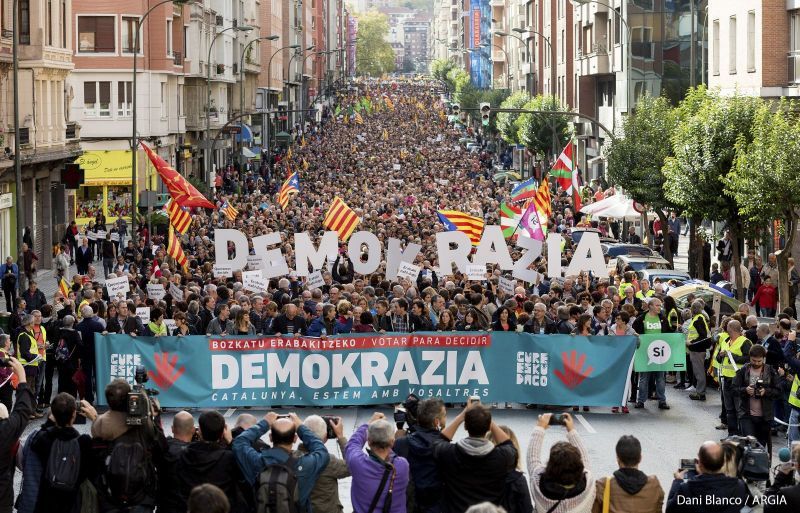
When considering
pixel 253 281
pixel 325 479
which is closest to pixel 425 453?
pixel 325 479

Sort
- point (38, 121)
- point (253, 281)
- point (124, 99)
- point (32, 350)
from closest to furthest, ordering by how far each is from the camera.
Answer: point (32, 350) → point (253, 281) → point (38, 121) → point (124, 99)

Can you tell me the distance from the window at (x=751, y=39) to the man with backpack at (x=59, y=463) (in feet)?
107

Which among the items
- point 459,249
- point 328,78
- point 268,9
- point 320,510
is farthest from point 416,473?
point 328,78

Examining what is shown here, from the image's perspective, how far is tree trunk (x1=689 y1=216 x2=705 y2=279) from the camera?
35.9m

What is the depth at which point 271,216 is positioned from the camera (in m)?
46.8

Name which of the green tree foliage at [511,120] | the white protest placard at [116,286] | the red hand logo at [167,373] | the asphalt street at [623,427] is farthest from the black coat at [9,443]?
Answer: the green tree foliage at [511,120]

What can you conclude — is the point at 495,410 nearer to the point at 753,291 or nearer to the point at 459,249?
the point at 459,249

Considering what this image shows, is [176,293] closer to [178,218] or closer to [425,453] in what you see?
[178,218]

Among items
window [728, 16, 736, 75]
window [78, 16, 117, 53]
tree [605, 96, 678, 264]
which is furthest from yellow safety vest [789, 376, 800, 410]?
window [78, 16, 117, 53]

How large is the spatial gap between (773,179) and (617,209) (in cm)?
1367

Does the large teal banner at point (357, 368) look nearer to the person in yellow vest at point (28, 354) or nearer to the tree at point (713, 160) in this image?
the person in yellow vest at point (28, 354)

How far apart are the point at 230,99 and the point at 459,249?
6358cm

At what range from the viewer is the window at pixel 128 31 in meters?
57.9

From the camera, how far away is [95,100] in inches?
2267
